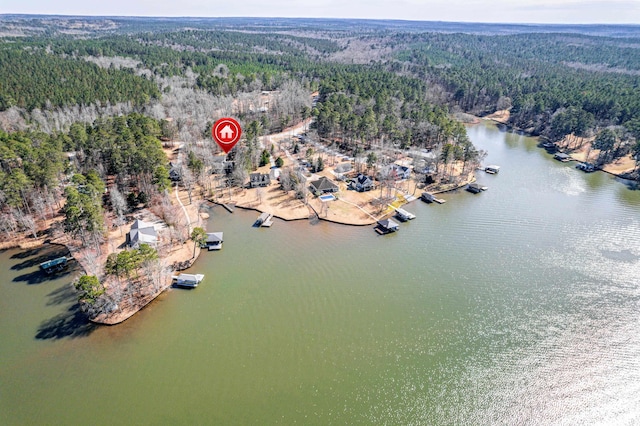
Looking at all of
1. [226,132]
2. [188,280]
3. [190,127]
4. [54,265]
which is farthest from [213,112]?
[188,280]

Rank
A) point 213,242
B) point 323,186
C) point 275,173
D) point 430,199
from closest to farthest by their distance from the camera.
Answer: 1. point 213,242
2. point 430,199
3. point 323,186
4. point 275,173

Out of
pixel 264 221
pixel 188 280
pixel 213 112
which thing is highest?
pixel 213 112

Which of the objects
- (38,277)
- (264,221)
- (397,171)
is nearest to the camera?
(38,277)

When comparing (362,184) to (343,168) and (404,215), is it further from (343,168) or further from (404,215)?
(404,215)

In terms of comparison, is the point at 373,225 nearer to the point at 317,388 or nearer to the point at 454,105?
the point at 317,388

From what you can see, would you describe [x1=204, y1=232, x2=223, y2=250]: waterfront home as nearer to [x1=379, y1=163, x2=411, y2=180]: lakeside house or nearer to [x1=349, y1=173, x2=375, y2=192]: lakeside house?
[x1=349, y1=173, x2=375, y2=192]: lakeside house

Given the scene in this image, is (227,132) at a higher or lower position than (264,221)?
higher

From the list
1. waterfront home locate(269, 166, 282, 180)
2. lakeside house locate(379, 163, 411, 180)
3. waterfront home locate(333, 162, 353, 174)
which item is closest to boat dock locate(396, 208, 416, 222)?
lakeside house locate(379, 163, 411, 180)
